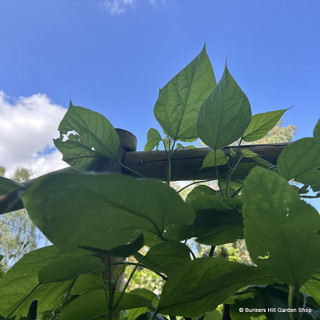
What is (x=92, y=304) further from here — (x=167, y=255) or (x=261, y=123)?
(x=261, y=123)

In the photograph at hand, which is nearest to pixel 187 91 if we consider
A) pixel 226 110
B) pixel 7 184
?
pixel 226 110

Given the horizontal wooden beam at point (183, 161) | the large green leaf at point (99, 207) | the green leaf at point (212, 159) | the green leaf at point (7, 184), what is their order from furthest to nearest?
the horizontal wooden beam at point (183, 161)
the green leaf at point (212, 159)
the green leaf at point (7, 184)
the large green leaf at point (99, 207)

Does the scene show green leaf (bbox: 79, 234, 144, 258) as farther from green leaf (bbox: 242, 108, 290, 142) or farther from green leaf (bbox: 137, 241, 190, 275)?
green leaf (bbox: 242, 108, 290, 142)

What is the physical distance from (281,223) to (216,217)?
6 centimetres

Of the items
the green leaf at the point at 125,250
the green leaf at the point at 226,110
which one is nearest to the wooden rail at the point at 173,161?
the green leaf at the point at 226,110

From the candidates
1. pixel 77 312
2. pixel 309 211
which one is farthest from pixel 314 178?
pixel 77 312

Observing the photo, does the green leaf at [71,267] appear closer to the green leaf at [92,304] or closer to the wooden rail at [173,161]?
the green leaf at [92,304]

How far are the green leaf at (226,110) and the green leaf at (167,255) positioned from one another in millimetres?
94

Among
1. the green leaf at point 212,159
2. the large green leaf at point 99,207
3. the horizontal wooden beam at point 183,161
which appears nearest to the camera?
the large green leaf at point 99,207

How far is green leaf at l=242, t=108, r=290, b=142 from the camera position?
350 mm

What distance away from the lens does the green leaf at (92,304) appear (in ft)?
0.72

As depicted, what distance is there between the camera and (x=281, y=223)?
0.50 ft

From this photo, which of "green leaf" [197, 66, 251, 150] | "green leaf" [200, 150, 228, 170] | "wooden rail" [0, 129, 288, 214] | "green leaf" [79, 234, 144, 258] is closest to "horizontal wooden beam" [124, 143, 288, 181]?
"wooden rail" [0, 129, 288, 214]

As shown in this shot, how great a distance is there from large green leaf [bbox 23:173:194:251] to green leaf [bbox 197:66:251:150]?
0.10 meters
